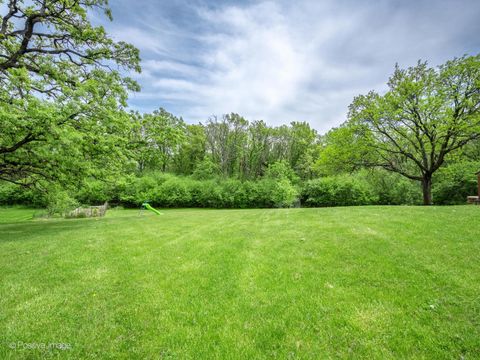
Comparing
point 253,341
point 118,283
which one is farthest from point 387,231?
point 118,283

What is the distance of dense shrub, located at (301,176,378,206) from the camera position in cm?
2970

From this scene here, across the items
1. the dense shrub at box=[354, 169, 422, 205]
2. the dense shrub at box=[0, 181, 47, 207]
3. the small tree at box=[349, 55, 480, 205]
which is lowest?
the dense shrub at box=[0, 181, 47, 207]

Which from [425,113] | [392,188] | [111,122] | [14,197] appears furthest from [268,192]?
[14,197]

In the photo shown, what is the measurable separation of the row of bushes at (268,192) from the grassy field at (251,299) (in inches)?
931

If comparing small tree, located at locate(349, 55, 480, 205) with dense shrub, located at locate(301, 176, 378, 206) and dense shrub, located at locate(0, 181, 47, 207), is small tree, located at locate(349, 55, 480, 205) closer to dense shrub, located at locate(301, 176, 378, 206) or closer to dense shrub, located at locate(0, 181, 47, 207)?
dense shrub, located at locate(301, 176, 378, 206)

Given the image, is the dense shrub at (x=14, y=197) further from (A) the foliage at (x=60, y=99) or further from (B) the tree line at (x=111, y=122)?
(A) the foliage at (x=60, y=99)

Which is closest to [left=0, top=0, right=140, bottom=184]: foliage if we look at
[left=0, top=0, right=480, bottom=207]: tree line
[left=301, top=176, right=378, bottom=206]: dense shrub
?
[left=0, top=0, right=480, bottom=207]: tree line

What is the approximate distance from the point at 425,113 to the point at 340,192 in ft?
58.1

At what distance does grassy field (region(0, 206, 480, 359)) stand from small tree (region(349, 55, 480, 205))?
1081 cm

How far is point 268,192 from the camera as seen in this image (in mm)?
31500

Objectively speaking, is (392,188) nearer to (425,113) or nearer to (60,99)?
(425,113)

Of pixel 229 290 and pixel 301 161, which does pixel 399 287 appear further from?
pixel 301 161

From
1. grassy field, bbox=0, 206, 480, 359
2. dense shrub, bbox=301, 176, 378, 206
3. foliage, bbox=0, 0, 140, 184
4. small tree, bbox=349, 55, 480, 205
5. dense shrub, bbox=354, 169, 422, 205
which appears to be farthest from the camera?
dense shrub, bbox=301, 176, 378, 206

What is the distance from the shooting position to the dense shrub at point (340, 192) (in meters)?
29.7
